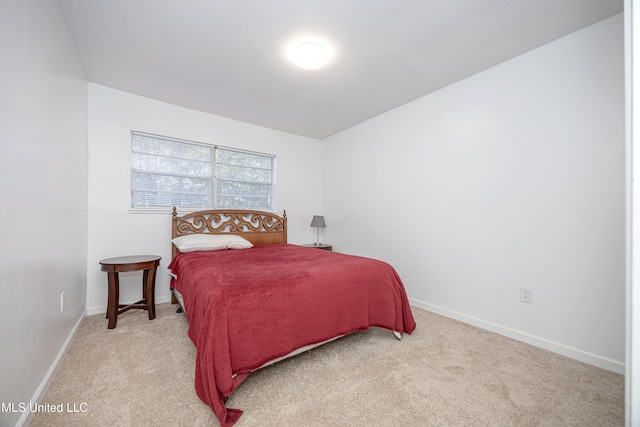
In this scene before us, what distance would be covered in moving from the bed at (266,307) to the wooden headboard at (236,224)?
59 cm

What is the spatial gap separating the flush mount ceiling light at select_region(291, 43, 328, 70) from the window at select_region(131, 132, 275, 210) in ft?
6.43

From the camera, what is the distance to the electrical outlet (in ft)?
7.10

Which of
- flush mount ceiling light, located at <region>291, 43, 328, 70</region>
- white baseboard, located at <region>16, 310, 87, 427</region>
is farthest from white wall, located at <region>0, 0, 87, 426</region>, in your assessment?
flush mount ceiling light, located at <region>291, 43, 328, 70</region>

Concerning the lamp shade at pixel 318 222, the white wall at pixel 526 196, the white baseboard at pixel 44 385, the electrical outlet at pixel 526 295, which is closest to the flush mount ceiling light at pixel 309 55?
the white wall at pixel 526 196

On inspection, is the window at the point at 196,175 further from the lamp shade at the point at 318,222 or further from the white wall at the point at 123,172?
the lamp shade at the point at 318,222

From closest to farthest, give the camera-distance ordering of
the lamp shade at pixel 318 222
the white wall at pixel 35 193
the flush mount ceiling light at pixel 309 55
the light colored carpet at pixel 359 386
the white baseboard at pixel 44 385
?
the white wall at pixel 35 193, the white baseboard at pixel 44 385, the light colored carpet at pixel 359 386, the flush mount ceiling light at pixel 309 55, the lamp shade at pixel 318 222

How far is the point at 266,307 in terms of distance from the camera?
1.58 m

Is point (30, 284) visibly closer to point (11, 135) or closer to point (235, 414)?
point (11, 135)

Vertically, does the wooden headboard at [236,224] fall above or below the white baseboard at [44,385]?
above

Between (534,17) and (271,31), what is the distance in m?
1.94

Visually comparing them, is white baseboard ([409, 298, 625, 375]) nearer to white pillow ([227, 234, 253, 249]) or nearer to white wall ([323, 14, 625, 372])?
white wall ([323, 14, 625, 372])

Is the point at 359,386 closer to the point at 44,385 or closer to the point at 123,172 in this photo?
the point at 44,385

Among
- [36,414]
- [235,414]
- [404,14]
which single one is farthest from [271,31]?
[36,414]

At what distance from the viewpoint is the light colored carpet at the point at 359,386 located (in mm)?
1327
